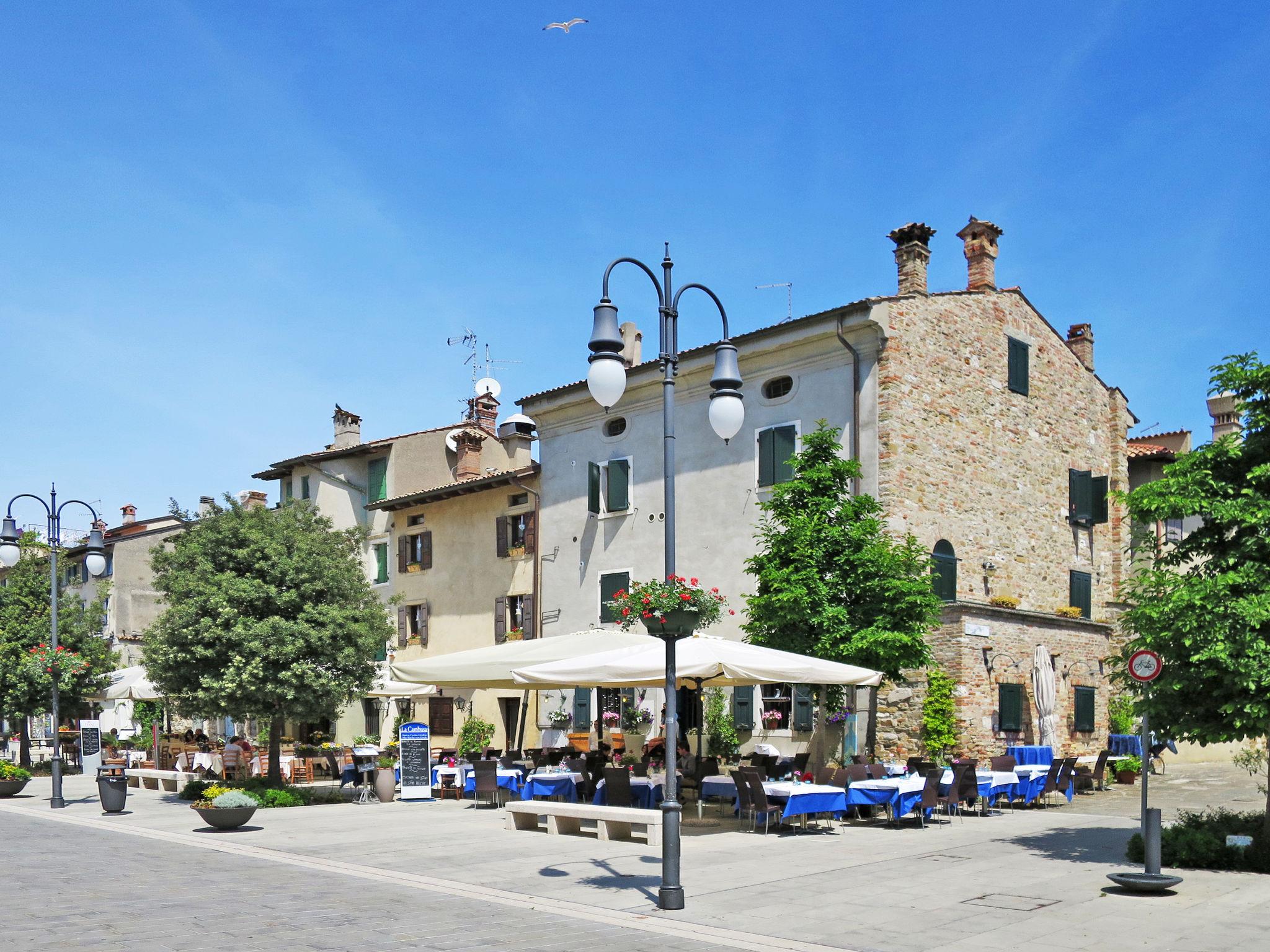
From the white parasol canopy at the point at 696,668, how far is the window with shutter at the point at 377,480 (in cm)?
2021

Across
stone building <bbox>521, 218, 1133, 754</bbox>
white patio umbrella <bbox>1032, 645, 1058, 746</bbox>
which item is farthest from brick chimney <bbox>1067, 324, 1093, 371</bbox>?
white patio umbrella <bbox>1032, 645, 1058, 746</bbox>

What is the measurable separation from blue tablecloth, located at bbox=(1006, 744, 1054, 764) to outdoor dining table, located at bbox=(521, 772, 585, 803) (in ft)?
27.0

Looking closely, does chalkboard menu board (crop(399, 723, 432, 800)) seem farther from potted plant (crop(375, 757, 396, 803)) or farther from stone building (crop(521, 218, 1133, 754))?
stone building (crop(521, 218, 1133, 754))

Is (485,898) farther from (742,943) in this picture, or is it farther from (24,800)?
(24,800)

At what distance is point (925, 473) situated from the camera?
23047 millimetres

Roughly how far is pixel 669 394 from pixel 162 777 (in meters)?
18.8

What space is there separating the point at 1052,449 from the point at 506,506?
13687 mm

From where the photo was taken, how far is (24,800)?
23.5 metres

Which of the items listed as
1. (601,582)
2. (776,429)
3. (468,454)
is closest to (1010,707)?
(776,429)

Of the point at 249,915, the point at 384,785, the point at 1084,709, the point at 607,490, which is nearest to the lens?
the point at 249,915

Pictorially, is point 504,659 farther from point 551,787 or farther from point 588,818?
point 588,818

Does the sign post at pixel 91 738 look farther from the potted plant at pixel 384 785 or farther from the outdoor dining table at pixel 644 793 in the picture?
the outdoor dining table at pixel 644 793

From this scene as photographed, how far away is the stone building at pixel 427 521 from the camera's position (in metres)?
31.2

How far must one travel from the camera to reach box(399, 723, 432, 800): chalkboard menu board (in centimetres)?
2084
